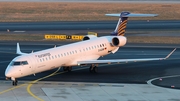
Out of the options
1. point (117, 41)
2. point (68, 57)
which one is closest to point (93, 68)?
point (68, 57)

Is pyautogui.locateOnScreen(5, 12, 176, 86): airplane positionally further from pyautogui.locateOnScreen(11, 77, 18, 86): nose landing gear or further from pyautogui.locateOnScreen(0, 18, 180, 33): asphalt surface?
pyautogui.locateOnScreen(0, 18, 180, 33): asphalt surface

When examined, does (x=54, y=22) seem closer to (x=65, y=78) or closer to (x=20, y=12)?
(x=20, y=12)

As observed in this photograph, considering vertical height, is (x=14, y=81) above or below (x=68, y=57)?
below

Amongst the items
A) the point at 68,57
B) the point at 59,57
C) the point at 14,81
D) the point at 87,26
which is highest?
the point at 87,26

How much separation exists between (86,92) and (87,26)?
43586mm

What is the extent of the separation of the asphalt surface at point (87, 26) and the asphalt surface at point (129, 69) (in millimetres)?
17036

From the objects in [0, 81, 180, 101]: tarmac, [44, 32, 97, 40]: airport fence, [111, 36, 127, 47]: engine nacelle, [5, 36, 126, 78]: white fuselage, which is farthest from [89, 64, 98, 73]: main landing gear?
[44, 32, 97, 40]: airport fence

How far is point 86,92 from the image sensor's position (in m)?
32.7

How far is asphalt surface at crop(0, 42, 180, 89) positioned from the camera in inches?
1467

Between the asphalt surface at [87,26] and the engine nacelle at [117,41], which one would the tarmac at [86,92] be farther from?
the asphalt surface at [87,26]

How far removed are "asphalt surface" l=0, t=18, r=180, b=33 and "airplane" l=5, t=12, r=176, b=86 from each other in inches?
1066

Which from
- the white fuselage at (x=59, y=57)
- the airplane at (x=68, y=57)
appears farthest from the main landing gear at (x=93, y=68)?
the white fuselage at (x=59, y=57)

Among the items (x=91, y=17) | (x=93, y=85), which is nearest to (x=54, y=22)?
(x=91, y=17)

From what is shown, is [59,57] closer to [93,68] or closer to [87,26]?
[93,68]
